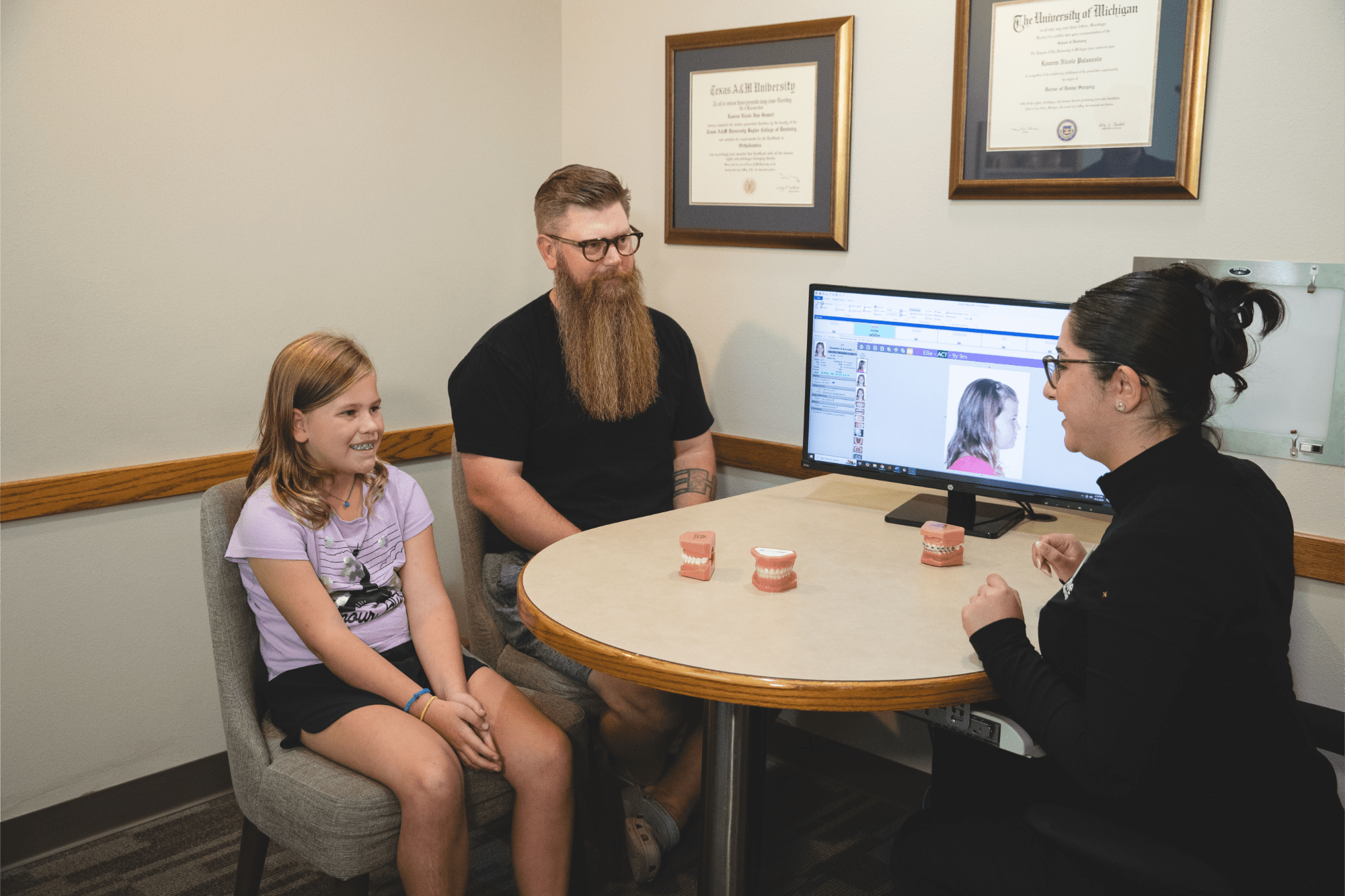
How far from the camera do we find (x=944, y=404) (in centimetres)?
214

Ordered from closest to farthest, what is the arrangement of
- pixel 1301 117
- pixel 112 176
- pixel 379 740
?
pixel 379 740 → pixel 1301 117 → pixel 112 176

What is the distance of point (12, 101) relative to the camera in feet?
7.24

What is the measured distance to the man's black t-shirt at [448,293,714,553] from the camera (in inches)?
94.6

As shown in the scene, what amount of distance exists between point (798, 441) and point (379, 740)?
143 centimetres

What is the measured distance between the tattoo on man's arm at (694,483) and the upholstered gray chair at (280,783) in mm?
747

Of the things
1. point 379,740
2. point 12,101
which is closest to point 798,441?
point 379,740

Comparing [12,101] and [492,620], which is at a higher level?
[12,101]

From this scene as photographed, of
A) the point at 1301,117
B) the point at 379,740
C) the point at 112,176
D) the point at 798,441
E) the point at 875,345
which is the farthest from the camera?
the point at 798,441

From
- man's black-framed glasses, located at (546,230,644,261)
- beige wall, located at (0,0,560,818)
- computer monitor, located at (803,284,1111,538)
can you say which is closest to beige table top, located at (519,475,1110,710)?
computer monitor, located at (803,284,1111,538)

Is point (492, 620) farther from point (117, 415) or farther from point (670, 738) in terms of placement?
point (117, 415)

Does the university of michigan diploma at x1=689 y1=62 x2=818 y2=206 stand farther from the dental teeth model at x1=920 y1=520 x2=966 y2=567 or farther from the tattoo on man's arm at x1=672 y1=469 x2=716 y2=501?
the dental teeth model at x1=920 y1=520 x2=966 y2=567

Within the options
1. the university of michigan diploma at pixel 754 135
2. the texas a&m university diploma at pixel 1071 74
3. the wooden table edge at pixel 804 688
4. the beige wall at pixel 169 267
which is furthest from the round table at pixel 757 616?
the beige wall at pixel 169 267

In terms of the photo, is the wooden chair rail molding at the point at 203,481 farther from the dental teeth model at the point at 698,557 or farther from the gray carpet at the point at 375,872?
the dental teeth model at the point at 698,557

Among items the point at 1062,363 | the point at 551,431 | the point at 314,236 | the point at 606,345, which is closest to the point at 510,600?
the point at 551,431
